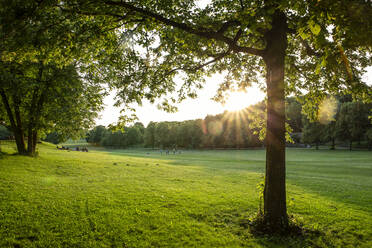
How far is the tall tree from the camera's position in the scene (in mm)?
3502

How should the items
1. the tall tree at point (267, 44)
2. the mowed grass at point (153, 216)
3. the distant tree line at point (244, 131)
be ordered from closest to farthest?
1. the tall tree at point (267, 44)
2. the mowed grass at point (153, 216)
3. the distant tree line at point (244, 131)

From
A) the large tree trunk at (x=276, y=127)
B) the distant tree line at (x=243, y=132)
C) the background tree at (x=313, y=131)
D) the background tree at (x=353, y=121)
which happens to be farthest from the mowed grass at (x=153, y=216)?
the background tree at (x=313, y=131)

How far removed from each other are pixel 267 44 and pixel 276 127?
254 cm

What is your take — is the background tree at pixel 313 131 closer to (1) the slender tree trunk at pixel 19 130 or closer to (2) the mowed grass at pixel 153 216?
(2) the mowed grass at pixel 153 216

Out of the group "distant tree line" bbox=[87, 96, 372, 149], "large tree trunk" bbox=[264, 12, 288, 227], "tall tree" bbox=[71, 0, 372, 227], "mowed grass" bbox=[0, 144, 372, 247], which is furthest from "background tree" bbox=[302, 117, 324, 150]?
"large tree trunk" bbox=[264, 12, 288, 227]

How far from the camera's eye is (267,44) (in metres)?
6.28

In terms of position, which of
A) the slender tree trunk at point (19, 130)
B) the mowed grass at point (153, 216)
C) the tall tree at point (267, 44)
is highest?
the tall tree at point (267, 44)

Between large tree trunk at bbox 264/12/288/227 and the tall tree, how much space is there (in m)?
0.03

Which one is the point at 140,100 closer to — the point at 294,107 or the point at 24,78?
the point at 24,78

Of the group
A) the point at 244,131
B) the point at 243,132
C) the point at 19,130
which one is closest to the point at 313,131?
the point at 244,131

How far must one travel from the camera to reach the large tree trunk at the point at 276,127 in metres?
6.01

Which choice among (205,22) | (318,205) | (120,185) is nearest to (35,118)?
(120,185)

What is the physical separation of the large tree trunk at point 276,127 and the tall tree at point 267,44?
0.09ft

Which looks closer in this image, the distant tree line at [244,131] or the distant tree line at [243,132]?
the distant tree line at [243,132]
